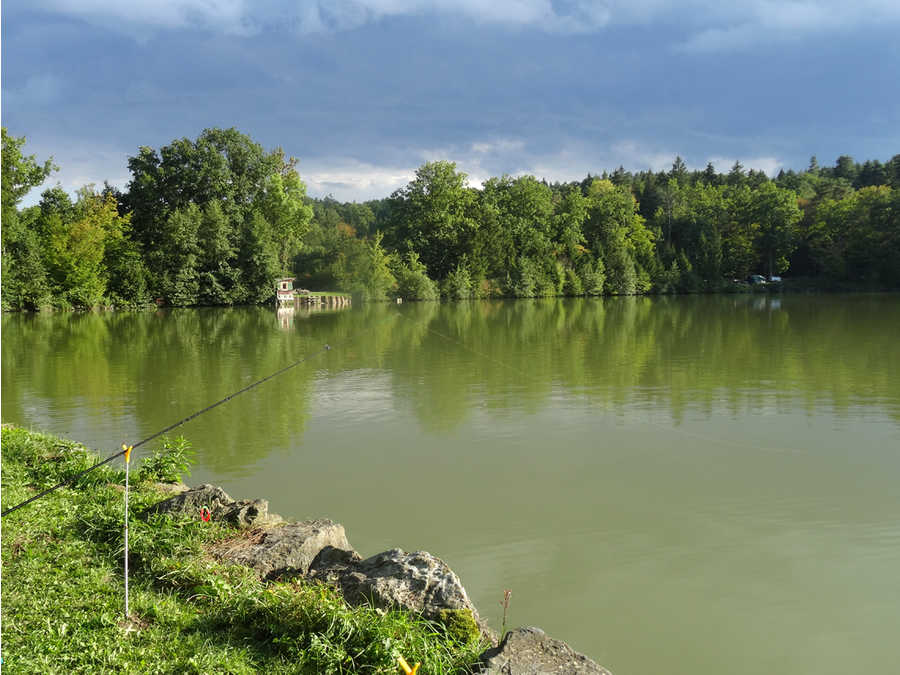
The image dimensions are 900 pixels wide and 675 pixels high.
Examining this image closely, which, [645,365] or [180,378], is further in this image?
[645,365]

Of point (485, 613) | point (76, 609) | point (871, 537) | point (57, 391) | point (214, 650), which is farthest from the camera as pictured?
point (57, 391)

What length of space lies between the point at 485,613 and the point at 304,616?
1.62 metres

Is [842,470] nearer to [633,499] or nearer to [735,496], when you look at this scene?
[735,496]

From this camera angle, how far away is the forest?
49.6 m

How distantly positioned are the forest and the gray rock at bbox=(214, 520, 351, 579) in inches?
1690

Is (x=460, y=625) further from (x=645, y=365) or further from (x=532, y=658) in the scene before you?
(x=645, y=365)

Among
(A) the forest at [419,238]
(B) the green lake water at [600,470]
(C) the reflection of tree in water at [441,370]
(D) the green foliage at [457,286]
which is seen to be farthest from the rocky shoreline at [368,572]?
(D) the green foliage at [457,286]

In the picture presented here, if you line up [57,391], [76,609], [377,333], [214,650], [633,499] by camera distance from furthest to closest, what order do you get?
[377,333]
[57,391]
[633,499]
[76,609]
[214,650]

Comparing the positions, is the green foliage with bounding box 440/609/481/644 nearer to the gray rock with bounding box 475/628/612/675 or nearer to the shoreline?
the shoreline

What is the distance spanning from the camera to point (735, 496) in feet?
24.0

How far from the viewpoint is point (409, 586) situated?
411 centimetres

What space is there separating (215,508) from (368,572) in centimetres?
179

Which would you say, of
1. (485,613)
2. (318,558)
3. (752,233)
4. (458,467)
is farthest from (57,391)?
(752,233)

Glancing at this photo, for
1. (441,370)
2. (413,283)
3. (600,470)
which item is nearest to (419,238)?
(413,283)
